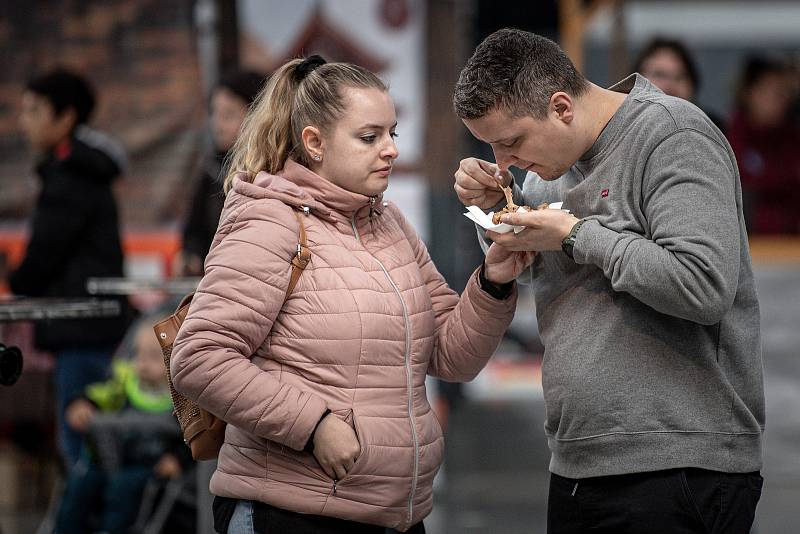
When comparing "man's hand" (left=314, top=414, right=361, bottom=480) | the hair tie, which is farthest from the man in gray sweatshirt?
"man's hand" (left=314, top=414, right=361, bottom=480)

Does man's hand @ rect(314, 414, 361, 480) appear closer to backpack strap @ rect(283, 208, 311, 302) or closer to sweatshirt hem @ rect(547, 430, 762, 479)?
backpack strap @ rect(283, 208, 311, 302)

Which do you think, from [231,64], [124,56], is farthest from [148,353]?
[124,56]

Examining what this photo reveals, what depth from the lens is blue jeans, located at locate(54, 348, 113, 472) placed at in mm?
4492

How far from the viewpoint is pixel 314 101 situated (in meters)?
2.38

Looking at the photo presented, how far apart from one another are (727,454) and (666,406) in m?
0.15

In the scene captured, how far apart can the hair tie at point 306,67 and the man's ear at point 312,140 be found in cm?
14

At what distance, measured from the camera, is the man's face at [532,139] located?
2262 millimetres

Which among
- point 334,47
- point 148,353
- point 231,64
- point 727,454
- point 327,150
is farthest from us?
point 334,47

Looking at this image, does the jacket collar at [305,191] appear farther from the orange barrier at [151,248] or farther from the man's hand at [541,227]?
the orange barrier at [151,248]

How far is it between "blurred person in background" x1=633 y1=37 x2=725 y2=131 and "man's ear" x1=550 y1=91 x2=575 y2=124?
6.16 ft

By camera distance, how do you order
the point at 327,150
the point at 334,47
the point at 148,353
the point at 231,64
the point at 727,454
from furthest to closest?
the point at 334,47 → the point at 231,64 → the point at 148,353 → the point at 327,150 → the point at 727,454

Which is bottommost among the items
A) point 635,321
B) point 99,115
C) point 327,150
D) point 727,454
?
point 99,115

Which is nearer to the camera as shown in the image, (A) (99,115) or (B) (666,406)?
(B) (666,406)

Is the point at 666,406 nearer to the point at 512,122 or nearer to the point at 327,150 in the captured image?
the point at 512,122
